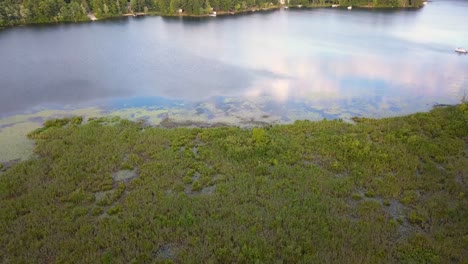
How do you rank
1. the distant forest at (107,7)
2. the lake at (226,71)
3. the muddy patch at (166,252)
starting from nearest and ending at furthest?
the muddy patch at (166,252)
the lake at (226,71)
the distant forest at (107,7)

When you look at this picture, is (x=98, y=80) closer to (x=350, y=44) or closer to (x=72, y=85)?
(x=72, y=85)

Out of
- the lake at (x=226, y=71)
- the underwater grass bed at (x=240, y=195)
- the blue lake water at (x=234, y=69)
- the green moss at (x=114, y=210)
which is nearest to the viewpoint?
the underwater grass bed at (x=240, y=195)

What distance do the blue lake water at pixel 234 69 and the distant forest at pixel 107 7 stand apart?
766cm

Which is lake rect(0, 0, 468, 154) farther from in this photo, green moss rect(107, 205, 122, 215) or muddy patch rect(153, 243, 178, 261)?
muddy patch rect(153, 243, 178, 261)

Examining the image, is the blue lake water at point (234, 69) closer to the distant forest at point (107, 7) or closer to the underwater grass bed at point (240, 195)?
the underwater grass bed at point (240, 195)

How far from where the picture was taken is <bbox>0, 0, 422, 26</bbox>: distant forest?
7162 cm

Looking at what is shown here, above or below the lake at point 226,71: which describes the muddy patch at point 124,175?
below

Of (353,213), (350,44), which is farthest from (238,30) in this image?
(353,213)

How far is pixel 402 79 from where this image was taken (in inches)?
1506

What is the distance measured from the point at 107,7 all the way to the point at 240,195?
8473 cm

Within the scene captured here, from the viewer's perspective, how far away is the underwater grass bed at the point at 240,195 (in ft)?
41.4

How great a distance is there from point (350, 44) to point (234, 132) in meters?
43.1

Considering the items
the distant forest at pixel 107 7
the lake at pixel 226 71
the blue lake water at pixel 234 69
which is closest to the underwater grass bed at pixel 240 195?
the lake at pixel 226 71

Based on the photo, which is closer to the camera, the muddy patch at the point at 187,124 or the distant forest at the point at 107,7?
the muddy patch at the point at 187,124
